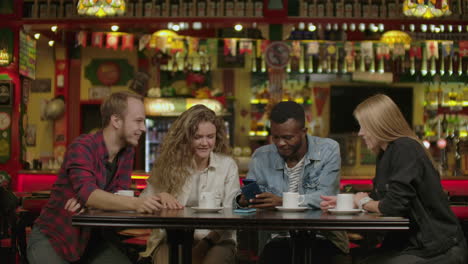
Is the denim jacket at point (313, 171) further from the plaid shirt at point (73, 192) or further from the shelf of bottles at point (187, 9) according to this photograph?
the shelf of bottles at point (187, 9)

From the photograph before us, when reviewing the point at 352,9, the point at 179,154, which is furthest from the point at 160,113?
the point at 179,154

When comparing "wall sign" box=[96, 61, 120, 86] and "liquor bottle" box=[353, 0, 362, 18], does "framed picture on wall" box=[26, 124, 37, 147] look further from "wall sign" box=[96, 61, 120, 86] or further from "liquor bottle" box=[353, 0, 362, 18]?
"liquor bottle" box=[353, 0, 362, 18]

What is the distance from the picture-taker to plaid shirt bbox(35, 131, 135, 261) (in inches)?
144

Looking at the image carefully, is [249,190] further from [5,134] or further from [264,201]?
[5,134]

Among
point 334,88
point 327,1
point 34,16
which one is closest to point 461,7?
point 327,1

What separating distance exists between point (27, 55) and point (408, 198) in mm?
8086

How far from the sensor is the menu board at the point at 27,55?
10234mm

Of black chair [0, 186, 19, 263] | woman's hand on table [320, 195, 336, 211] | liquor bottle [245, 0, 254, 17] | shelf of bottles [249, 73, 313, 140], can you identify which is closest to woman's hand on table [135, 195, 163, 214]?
woman's hand on table [320, 195, 336, 211]

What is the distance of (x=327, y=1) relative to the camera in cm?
980

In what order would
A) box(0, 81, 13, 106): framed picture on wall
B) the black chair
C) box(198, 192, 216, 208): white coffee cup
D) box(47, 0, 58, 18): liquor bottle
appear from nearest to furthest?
box(198, 192, 216, 208): white coffee cup < the black chair < box(0, 81, 13, 106): framed picture on wall < box(47, 0, 58, 18): liquor bottle

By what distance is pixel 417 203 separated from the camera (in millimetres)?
3506

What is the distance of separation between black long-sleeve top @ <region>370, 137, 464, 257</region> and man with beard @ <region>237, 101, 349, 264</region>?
556mm

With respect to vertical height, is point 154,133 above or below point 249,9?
below

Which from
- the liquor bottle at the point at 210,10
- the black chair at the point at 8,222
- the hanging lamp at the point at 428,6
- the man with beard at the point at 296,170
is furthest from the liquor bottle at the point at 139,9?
the man with beard at the point at 296,170
